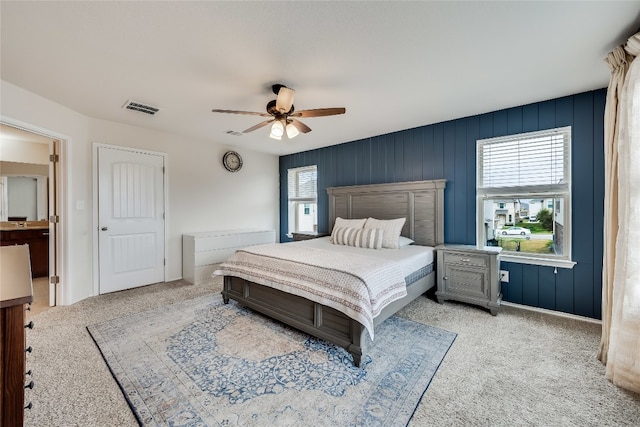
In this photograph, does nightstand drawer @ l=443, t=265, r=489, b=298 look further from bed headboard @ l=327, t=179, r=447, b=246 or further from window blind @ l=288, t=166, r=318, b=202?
window blind @ l=288, t=166, r=318, b=202

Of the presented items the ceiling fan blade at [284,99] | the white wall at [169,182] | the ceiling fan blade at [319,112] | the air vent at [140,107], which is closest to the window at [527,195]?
the ceiling fan blade at [319,112]

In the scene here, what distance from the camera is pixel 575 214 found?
289 centimetres

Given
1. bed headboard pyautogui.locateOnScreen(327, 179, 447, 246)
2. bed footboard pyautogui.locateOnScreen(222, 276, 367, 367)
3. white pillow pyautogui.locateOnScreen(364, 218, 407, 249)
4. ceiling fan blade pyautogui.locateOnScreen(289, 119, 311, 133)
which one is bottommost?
bed footboard pyautogui.locateOnScreen(222, 276, 367, 367)

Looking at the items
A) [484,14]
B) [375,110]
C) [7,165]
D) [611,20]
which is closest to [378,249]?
[375,110]

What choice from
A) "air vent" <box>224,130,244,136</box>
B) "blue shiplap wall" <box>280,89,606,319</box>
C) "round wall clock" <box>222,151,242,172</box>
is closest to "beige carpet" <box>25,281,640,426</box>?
"blue shiplap wall" <box>280,89,606,319</box>

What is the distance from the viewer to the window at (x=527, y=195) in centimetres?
299

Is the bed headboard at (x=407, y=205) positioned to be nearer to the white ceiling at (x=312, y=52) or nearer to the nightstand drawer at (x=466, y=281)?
the nightstand drawer at (x=466, y=281)

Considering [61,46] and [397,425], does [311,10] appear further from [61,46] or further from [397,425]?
[397,425]

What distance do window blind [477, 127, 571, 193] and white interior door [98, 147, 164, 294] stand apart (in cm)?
476

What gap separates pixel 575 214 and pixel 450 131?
170cm

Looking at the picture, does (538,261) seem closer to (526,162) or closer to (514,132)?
(526,162)

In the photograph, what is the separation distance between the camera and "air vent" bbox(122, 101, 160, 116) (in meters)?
3.11

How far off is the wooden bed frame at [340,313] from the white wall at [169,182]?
1.68 metres

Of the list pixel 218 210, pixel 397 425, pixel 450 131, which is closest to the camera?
pixel 397 425
